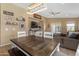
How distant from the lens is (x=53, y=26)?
1880 mm

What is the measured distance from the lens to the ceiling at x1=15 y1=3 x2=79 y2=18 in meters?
1.75

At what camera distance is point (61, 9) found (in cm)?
181

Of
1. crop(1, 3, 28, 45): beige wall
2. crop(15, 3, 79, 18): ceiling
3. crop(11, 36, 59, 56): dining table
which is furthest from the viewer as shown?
crop(15, 3, 79, 18): ceiling

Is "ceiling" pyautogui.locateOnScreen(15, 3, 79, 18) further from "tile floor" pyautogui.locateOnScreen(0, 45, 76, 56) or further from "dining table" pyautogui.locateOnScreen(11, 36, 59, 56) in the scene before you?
"tile floor" pyautogui.locateOnScreen(0, 45, 76, 56)

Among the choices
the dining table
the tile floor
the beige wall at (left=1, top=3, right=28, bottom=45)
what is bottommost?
the tile floor

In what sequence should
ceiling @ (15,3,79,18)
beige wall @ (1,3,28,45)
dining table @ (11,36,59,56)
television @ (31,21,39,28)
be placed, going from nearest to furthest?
1. dining table @ (11,36,59,56)
2. beige wall @ (1,3,28,45)
3. ceiling @ (15,3,79,18)
4. television @ (31,21,39,28)

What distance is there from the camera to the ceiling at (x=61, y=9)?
5.75ft

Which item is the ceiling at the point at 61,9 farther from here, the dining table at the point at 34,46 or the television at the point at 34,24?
the dining table at the point at 34,46

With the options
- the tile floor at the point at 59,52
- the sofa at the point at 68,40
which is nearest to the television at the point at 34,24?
the sofa at the point at 68,40

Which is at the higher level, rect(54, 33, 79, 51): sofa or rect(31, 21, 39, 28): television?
rect(31, 21, 39, 28): television

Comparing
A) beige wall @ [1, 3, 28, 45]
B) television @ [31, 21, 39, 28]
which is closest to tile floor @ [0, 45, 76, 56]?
beige wall @ [1, 3, 28, 45]

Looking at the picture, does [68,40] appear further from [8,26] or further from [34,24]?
[8,26]

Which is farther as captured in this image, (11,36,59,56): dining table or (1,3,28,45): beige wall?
(1,3,28,45): beige wall

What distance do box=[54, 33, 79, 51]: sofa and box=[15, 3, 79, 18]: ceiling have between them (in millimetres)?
346
